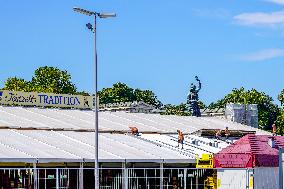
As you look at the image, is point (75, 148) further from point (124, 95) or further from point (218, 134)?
point (124, 95)

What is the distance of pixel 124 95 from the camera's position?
A: 160500 mm

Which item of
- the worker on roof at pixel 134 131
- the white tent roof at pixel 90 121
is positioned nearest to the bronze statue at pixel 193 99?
the white tent roof at pixel 90 121

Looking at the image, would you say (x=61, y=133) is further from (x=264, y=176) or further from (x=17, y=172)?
(x=264, y=176)

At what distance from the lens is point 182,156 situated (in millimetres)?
52562

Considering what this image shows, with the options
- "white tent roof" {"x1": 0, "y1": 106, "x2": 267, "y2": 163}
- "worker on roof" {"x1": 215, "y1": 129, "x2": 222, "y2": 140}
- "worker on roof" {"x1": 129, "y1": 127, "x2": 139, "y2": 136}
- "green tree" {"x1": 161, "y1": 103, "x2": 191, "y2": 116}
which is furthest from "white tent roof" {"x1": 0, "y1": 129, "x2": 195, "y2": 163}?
"green tree" {"x1": 161, "y1": 103, "x2": 191, "y2": 116}

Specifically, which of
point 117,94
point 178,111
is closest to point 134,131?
point 178,111

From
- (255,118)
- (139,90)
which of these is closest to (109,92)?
(139,90)

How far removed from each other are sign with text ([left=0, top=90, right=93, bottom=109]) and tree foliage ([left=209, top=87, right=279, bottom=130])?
69691 mm

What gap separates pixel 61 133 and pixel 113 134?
5.53m

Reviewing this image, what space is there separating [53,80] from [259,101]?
47383 millimetres

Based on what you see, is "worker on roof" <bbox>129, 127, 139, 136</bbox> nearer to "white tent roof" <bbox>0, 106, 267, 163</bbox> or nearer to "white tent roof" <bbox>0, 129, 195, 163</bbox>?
"white tent roof" <bbox>0, 106, 267, 163</bbox>

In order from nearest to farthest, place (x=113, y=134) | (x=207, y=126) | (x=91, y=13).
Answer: (x=91, y=13) → (x=113, y=134) → (x=207, y=126)

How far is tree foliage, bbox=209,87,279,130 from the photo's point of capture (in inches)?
5399

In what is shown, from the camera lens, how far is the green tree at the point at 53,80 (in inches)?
4579
